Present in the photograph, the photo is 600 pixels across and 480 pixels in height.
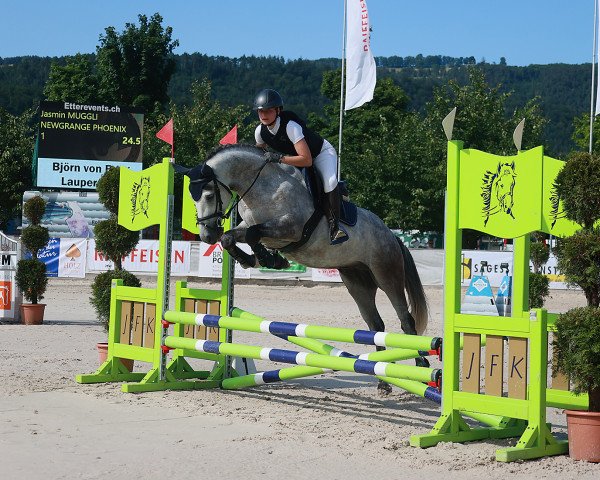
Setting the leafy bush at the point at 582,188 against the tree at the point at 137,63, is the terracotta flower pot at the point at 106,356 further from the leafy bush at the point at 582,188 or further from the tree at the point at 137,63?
the tree at the point at 137,63

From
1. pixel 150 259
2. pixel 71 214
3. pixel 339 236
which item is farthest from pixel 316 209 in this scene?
pixel 71 214

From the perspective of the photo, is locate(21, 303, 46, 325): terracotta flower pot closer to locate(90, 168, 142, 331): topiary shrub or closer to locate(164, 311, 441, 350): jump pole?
locate(90, 168, 142, 331): topiary shrub

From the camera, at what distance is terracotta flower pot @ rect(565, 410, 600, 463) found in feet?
15.7

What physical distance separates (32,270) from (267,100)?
320 inches

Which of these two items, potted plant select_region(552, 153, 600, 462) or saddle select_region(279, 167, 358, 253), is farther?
saddle select_region(279, 167, 358, 253)

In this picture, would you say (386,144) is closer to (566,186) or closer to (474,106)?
(474,106)

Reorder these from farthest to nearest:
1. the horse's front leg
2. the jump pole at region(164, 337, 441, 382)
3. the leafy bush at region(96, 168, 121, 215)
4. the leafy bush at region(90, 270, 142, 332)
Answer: the leafy bush at region(96, 168, 121, 215)
the leafy bush at region(90, 270, 142, 332)
the horse's front leg
the jump pole at region(164, 337, 441, 382)

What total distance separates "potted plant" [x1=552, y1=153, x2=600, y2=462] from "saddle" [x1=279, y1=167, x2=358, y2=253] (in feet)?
6.42

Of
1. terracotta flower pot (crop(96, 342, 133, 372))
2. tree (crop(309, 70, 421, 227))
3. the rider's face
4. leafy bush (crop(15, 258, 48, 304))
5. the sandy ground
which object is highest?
tree (crop(309, 70, 421, 227))

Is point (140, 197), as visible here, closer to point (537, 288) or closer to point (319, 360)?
point (319, 360)

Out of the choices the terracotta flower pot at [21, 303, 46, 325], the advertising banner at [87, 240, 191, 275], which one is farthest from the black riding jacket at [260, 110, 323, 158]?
the advertising banner at [87, 240, 191, 275]

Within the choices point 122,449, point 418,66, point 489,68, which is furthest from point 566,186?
point 418,66

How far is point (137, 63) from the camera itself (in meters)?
43.6

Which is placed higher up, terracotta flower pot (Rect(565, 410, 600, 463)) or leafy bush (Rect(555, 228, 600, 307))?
leafy bush (Rect(555, 228, 600, 307))
